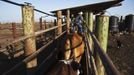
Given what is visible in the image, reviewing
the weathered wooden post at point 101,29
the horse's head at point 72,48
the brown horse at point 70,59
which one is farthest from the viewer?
the weathered wooden post at point 101,29

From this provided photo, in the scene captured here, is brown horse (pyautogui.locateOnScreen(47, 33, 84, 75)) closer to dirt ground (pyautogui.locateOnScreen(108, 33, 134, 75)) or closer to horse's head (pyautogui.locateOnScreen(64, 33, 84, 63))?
horse's head (pyautogui.locateOnScreen(64, 33, 84, 63))

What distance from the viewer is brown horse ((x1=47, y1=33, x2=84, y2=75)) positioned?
2.80 meters

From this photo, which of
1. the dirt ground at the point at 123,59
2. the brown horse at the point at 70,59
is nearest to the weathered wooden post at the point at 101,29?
the brown horse at the point at 70,59

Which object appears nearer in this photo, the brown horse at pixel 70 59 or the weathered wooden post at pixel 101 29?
the brown horse at pixel 70 59

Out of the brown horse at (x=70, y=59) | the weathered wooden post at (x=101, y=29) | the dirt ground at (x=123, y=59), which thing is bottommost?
the dirt ground at (x=123, y=59)

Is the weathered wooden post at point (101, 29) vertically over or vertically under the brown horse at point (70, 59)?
over

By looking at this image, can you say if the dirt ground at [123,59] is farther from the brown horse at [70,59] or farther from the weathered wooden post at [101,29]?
the weathered wooden post at [101,29]

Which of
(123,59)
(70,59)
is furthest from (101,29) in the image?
(123,59)

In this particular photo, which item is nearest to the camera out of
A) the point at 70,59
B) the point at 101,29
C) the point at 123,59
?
the point at 70,59

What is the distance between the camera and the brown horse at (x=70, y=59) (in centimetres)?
280

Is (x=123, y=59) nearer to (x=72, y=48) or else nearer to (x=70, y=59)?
(x=72, y=48)

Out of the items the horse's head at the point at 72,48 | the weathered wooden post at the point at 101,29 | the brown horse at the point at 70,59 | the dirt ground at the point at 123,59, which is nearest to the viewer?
the brown horse at the point at 70,59

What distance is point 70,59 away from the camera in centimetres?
355

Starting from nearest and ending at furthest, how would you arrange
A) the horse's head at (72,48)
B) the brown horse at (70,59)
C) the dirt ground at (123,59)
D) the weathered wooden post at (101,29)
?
the brown horse at (70,59), the horse's head at (72,48), the weathered wooden post at (101,29), the dirt ground at (123,59)
